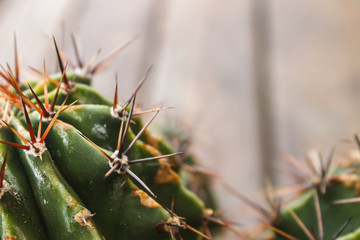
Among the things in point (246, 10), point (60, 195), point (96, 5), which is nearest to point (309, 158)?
point (60, 195)

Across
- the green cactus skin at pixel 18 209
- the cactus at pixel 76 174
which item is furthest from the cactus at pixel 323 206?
the green cactus skin at pixel 18 209

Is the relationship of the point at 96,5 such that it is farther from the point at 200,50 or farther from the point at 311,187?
the point at 311,187

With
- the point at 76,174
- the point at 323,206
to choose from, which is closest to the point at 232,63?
the point at 323,206

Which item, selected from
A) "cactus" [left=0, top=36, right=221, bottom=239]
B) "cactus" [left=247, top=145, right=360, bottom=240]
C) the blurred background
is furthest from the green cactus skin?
the blurred background

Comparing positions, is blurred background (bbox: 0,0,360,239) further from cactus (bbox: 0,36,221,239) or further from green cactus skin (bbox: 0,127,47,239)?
green cactus skin (bbox: 0,127,47,239)

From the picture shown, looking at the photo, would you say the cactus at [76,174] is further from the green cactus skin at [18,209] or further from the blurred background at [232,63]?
the blurred background at [232,63]

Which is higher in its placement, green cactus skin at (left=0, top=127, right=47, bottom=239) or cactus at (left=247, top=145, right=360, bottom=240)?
green cactus skin at (left=0, top=127, right=47, bottom=239)
